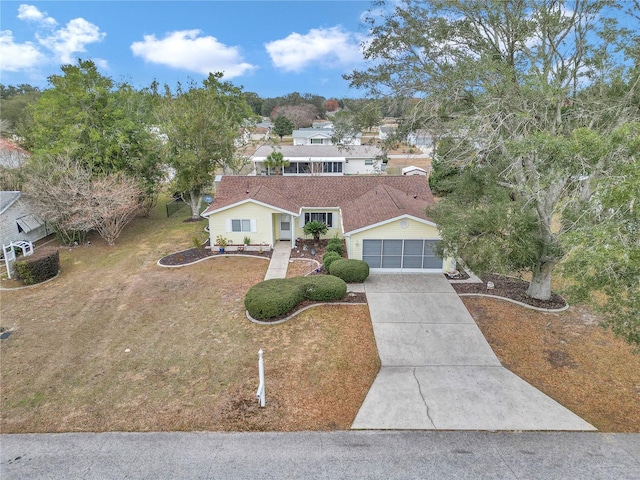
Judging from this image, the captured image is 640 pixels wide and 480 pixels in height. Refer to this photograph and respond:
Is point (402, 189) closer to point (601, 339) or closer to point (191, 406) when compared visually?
point (601, 339)

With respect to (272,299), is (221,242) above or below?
above

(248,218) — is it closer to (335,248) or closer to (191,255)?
(191,255)

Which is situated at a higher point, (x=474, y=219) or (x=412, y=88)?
(x=412, y=88)

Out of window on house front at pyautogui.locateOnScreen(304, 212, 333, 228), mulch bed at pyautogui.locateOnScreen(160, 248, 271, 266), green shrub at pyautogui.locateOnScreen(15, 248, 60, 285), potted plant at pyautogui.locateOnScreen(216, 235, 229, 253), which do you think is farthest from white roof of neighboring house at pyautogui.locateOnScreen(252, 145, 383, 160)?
green shrub at pyautogui.locateOnScreen(15, 248, 60, 285)

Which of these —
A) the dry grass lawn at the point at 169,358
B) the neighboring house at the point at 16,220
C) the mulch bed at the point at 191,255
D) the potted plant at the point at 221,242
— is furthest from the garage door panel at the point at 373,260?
the neighboring house at the point at 16,220

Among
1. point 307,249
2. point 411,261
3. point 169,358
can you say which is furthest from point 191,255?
point 411,261

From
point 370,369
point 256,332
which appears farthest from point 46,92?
point 370,369

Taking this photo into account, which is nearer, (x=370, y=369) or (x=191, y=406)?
(x=191, y=406)
